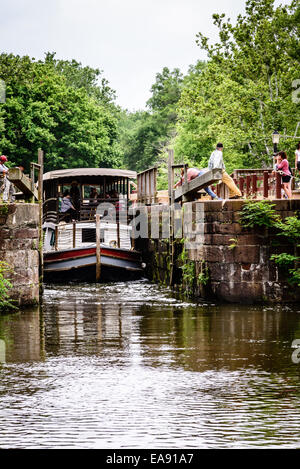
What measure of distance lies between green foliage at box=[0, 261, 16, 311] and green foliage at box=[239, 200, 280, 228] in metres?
4.51

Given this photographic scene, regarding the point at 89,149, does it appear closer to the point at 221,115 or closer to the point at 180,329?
the point at 221,115

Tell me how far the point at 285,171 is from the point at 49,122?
112ft

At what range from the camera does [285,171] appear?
19031 millimetres

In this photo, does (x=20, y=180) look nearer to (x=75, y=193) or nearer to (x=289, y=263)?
(x=289, y=263)

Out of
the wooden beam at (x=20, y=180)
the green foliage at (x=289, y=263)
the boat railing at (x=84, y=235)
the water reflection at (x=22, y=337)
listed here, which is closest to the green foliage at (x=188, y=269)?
the green foliage at (x=289, y=263)

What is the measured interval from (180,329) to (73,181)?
1480 cm

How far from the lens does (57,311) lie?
1574cm

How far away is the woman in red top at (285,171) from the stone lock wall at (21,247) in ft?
17.9

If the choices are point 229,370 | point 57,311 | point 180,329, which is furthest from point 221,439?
point 57,311

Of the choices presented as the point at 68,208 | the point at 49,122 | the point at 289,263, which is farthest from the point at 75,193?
→ the point at 49,122

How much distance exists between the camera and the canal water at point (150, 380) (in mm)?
6734

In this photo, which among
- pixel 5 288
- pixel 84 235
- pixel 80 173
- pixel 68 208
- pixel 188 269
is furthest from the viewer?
pixel 80 173

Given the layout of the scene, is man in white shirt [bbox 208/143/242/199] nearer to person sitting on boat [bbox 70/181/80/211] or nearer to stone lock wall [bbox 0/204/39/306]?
stone lock wall [bbox 0/204/39/306]
